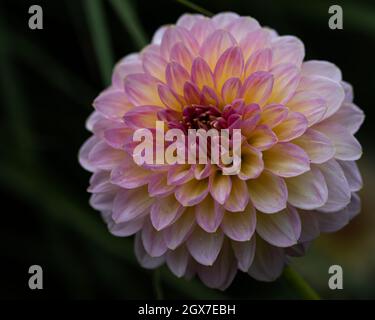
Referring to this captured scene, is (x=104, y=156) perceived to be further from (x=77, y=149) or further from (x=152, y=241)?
(x=77, y=149)

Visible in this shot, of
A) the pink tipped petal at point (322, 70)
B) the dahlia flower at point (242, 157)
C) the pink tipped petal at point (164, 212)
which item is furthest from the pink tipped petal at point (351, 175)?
the pink tipped petal at point (164, 212)

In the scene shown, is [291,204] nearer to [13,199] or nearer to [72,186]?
[72,186]

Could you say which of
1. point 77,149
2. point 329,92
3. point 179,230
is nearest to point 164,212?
point 179,230

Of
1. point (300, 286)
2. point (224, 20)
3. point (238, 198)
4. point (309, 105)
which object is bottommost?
point (300, 286)

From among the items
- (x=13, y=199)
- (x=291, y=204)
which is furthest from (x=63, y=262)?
(x=291, y=204)

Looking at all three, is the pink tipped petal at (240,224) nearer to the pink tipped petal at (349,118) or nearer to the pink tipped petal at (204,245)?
the pink tipped petal at (204,245)
